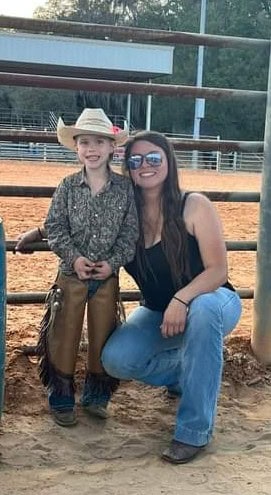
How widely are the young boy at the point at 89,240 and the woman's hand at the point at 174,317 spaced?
247 millimetres

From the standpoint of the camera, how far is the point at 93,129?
2.87 m

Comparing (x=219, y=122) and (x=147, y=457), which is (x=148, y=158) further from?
(x=219, y=122)

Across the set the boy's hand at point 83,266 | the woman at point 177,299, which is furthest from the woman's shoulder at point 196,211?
the boy's hand at point 83,266

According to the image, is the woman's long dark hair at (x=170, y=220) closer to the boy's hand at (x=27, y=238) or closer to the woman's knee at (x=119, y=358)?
the woman's knee at (x=119, y=358)

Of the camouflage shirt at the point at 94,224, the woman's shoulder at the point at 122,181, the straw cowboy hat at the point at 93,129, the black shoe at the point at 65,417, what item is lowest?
the black shoe at the point at 65,417

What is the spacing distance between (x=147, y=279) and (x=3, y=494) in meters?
1.01

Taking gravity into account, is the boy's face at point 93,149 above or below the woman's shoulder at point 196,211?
above

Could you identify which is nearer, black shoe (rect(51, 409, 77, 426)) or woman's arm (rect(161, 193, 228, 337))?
woman's arm (rect(161, 193, 228, 337))

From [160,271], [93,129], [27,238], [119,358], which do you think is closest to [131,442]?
[119,358]

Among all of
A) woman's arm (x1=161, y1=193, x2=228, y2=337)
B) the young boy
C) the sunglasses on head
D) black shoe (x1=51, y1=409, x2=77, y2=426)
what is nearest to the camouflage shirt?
the young boy

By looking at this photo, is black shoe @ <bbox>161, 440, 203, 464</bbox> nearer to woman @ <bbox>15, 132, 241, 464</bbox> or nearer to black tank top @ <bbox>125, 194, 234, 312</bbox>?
woman @ <bbox>15, 132, 241, 464</bbox>

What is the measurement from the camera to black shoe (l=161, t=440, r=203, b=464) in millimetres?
2799

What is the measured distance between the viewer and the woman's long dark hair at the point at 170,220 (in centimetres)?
292

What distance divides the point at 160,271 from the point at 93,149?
56 cm
